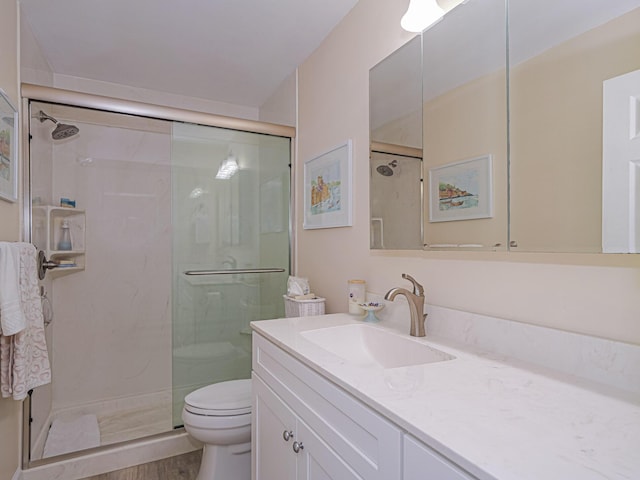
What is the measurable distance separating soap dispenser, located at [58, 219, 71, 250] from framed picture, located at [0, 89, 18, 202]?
78cm

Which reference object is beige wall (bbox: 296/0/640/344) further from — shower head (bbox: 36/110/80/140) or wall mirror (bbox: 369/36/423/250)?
shower head (bbox: 36/110/80/140)

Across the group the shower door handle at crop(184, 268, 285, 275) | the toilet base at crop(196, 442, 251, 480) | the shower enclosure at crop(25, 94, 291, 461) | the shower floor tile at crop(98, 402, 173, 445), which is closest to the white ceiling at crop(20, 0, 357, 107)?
the shower enclosure at crop(25, 94, 291, 461)

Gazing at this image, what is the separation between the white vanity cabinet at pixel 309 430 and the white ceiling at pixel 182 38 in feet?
5.35

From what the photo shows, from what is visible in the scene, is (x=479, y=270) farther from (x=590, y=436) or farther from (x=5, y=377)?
(x=5, y=377)

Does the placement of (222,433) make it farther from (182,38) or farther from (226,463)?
(182,38)

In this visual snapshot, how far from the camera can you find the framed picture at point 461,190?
118 centimetres

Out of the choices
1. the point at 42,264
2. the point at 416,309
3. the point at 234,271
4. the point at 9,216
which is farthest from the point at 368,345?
the point at 42,264

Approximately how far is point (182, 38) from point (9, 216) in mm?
1298

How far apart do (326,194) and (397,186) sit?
2.00ft

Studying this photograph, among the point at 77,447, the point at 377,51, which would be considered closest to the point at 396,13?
the point at 377,51

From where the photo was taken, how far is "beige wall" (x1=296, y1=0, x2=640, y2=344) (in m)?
0.89

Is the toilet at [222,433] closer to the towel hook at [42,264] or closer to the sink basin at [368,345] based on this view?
the sink basin at [368,345]

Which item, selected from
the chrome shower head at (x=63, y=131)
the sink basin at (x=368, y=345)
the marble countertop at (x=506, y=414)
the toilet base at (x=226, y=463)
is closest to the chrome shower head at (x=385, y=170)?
the sink basin at (x=368, y=345)

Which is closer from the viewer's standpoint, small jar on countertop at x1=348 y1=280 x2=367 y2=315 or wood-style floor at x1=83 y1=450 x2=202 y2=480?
small jar on countertop at x1=348 y1=280 x2=367 y2=315
